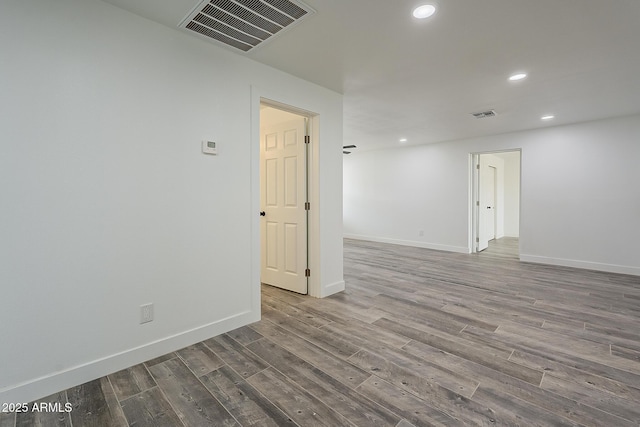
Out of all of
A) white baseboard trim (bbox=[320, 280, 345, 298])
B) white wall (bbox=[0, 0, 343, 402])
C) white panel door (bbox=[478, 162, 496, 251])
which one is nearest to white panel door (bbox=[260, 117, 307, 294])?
white baseboard trim (bbox=[320, 280, 345, 298])

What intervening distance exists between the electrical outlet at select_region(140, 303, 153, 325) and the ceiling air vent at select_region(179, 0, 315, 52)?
2.08 metres

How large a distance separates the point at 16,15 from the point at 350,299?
135 inches

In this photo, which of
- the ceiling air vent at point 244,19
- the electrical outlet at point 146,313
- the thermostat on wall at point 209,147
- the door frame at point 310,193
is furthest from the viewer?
the door frame at point 310,193

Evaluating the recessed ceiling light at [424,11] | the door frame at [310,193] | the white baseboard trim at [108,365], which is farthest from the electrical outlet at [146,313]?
the recessed ceiling light at [424,11]

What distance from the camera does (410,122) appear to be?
4.88m

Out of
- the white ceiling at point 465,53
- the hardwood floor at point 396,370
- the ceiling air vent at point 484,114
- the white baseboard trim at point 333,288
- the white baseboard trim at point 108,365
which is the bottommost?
the hardwood floor at point 396,370

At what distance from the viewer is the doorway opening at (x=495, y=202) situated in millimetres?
6246

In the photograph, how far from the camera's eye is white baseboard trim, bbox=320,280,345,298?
3.41m

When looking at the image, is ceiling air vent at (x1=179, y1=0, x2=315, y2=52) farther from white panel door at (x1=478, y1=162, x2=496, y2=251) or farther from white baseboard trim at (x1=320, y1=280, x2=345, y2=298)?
white panel door at (x1=478, y1=162, x2=496, y2=251)

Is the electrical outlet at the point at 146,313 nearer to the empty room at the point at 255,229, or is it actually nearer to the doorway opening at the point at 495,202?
the empty room at the point at 255,229

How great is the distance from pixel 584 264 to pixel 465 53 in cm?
452

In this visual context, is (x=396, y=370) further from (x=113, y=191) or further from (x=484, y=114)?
(x=484, y=114)

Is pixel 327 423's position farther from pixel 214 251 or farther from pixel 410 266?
pixel 410 266

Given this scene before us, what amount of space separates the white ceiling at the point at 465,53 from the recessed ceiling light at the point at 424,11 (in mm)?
46
